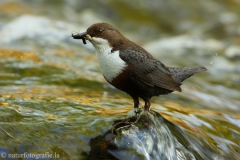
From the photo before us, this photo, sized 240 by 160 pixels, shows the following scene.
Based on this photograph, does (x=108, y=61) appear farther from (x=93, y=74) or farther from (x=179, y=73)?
(x=93, y=74)

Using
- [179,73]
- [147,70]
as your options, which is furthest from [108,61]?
[179,73]

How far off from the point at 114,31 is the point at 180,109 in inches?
65.6

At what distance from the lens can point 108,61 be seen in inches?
143

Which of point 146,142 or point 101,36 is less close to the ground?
point 101,36

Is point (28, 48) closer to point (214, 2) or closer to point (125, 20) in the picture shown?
point (125, 20)

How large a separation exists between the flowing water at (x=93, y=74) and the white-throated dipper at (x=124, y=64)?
1.27 ft

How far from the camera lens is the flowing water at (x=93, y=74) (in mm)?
3660

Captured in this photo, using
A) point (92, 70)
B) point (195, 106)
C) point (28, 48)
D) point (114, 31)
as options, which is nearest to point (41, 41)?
point (28, 48)

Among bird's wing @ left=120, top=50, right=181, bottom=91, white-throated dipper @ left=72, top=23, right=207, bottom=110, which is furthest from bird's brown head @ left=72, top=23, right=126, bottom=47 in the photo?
bird's wing @ left=120, top=50, right=181, bottom=91

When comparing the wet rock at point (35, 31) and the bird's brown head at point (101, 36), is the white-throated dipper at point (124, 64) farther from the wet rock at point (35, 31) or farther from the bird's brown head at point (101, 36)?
the wet rock at point (35, 31)

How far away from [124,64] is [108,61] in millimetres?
143

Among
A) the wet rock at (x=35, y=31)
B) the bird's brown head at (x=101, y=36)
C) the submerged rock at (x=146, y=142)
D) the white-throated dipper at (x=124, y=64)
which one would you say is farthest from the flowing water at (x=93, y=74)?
the bird's brown head at (x=101, y=36)

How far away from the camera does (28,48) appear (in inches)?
282

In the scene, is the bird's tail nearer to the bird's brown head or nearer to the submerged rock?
the submerged rock
